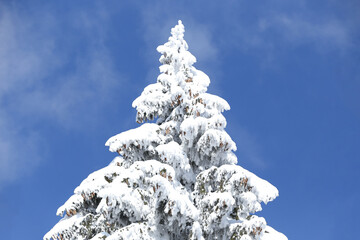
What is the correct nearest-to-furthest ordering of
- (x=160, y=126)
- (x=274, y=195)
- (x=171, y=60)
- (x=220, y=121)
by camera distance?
(x=274, y=195) < (x=220, y=121) < (x=160, y=126) < (x=171, y=60)

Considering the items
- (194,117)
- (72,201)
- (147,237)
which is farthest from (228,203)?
(72,201)

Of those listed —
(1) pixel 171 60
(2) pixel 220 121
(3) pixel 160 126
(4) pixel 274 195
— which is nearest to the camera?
(4) pixel 274 195

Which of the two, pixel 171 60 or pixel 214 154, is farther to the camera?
pixel 171 60

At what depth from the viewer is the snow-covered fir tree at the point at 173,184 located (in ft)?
41.3

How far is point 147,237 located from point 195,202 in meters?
2.76

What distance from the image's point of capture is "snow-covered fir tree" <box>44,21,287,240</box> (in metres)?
12.6

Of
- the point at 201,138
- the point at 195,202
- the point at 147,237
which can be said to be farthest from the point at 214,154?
the point at 147,237

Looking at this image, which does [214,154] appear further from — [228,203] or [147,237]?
[147,237]

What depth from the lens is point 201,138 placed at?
1438cm

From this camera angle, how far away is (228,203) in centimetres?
1266

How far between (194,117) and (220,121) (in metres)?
1.11

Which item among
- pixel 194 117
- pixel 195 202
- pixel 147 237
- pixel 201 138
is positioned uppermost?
pixel 194 117

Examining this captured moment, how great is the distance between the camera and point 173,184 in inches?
533

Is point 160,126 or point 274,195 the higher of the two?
point 160,126
